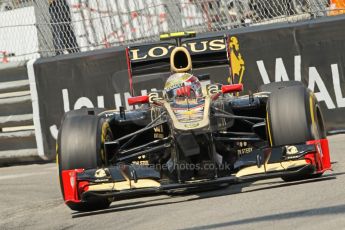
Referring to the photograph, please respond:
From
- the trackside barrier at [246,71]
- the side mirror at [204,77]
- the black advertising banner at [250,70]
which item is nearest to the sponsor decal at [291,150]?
the side mirror at [204,77]

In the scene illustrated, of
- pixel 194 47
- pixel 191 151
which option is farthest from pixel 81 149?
pixel 194 47

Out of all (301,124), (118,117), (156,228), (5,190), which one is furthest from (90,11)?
(156,228)

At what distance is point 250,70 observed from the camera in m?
13.0

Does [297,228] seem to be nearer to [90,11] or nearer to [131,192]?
[131,192]

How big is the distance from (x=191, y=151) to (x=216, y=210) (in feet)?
3.85

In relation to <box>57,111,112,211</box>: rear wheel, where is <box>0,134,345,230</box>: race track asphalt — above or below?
below

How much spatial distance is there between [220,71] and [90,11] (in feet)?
15.2

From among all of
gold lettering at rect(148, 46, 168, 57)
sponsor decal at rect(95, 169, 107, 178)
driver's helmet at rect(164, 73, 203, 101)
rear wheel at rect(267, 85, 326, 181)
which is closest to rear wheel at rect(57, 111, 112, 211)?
sponsor decal at rect(95, 169, 107, 178)

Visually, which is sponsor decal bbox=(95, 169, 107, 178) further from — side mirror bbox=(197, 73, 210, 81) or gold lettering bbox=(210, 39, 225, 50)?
gold lettering bbox=(210, 39, 225, 50)

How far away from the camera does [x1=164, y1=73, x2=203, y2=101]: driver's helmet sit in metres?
8.93

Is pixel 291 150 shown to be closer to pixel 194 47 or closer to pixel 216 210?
pixel 216 210

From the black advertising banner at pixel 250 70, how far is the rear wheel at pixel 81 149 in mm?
2621

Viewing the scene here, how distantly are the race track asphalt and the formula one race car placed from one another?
17 centimetres

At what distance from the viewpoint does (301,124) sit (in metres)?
8.20
